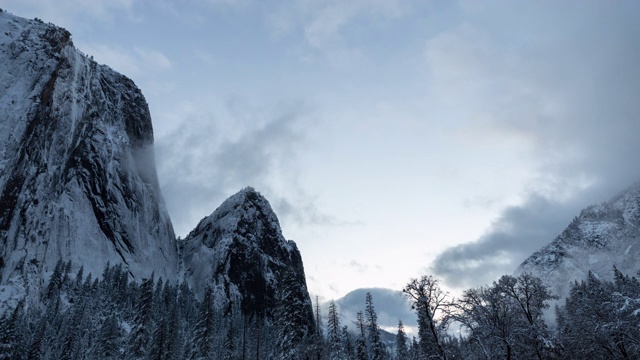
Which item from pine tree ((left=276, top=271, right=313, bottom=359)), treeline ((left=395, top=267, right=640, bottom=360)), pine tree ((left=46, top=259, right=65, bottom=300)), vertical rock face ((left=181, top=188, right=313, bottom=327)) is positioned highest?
vertical rock face ((left=181, top=188, right=313, bottom=327))

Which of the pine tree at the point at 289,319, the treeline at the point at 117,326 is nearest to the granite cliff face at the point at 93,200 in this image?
the pine tree at the point at 289,319

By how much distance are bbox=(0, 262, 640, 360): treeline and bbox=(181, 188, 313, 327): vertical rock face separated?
39831mm

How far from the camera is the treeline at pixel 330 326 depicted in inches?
1005

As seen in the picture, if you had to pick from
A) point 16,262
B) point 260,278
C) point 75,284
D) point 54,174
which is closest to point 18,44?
point 54,174

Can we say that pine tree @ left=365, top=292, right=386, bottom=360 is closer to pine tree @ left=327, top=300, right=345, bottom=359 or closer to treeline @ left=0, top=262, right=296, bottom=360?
pine tree @ left=327, top=300, right=345, bottom=359

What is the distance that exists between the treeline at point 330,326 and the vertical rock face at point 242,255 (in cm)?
3983

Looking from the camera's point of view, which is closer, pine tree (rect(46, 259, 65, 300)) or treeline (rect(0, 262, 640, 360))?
treeline (rect(0, 262, 640, 360))

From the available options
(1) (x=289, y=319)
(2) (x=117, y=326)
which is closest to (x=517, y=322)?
(1) (x=289, y=319)

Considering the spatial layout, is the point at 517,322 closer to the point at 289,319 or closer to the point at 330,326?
the point at 289,319

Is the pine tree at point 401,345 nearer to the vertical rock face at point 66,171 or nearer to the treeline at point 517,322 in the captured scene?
the treeline at point 517,322

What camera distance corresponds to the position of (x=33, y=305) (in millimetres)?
81688

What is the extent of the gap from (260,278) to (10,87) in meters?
100

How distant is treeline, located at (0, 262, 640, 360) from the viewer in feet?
83.7

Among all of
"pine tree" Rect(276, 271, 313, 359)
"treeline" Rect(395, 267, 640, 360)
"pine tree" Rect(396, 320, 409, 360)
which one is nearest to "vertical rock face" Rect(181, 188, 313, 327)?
"pine tree" Rect(396, 320, 409, 360)
